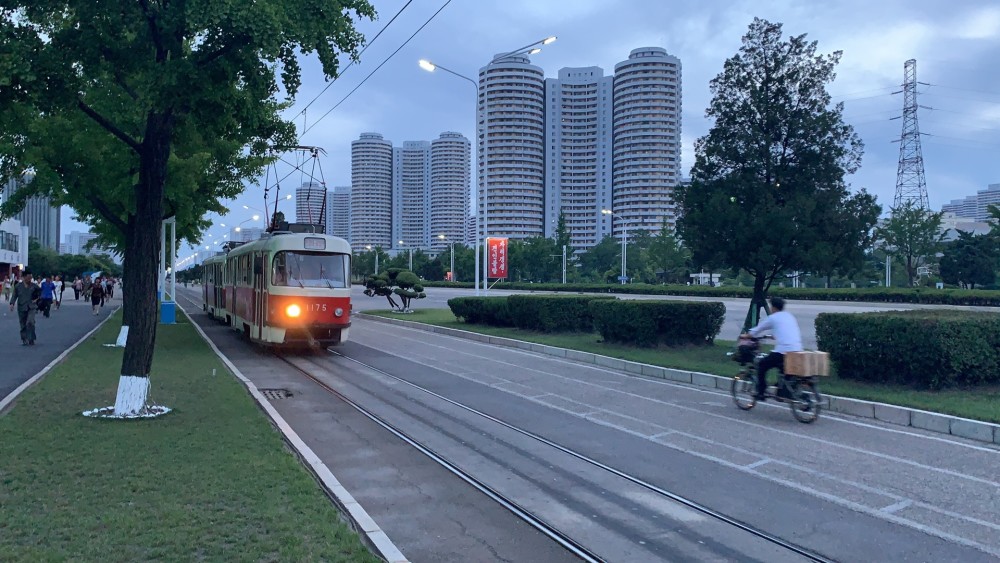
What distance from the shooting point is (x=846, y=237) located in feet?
56.1

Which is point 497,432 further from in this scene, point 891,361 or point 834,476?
point 891,361

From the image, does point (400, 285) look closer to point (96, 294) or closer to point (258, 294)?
point (96, 294)

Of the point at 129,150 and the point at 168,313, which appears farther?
the point at 168,313

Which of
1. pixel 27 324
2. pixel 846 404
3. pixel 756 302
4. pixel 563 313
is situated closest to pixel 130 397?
pixel 846 404

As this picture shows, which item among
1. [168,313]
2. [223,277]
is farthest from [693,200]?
[168,313]

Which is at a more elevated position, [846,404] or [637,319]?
[637,319]

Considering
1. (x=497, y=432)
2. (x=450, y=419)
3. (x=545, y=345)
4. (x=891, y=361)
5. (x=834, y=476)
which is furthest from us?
(x=545, y=345)

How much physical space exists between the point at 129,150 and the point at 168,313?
38.3 ft

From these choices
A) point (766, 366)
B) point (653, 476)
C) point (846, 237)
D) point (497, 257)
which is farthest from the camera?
point (497, 257)

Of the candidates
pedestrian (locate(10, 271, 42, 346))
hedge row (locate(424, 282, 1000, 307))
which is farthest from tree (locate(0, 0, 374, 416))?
hedge row (locate(424, 282, 1000, 307))

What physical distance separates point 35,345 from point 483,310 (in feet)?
45.9

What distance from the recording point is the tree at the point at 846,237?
1667cm

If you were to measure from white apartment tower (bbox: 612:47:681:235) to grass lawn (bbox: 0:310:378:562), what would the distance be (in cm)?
12168

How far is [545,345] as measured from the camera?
2003cm
